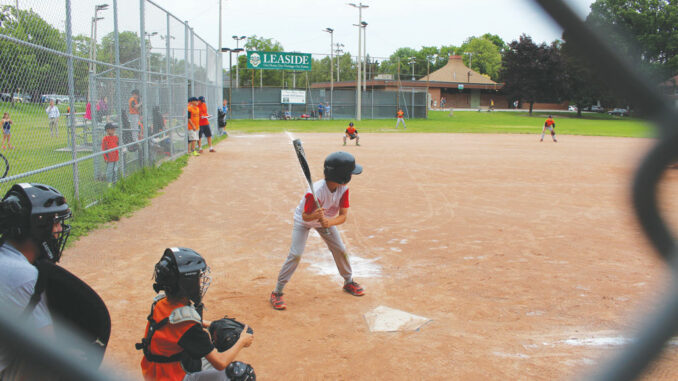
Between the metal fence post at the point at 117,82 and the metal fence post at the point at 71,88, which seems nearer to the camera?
the metal fence post at the point at 71,88

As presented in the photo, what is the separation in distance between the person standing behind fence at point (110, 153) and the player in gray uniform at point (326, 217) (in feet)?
20.7

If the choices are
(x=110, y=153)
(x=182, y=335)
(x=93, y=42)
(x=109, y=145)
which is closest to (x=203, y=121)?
(x=110, y=153)

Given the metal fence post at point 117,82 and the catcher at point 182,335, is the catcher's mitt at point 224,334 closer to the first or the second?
the catcher at point 182,335

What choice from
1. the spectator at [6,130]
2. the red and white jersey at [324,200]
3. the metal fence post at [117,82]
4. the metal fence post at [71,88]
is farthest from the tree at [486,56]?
the red and white jersey at [324,200]

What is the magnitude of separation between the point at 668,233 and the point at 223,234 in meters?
7.59

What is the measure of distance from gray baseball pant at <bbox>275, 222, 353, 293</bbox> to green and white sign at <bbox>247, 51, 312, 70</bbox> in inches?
1735

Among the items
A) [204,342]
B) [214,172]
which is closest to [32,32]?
[204,342]

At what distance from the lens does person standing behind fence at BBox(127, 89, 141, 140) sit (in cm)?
1215

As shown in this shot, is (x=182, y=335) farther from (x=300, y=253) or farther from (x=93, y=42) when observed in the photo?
(x=93, y=42)

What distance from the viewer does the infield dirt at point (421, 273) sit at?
13.6ft

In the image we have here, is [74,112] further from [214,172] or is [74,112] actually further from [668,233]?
[668,233]

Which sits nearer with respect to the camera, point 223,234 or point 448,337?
point 448,337

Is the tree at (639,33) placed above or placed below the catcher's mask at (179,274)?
above

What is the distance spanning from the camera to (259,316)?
5105 mm
